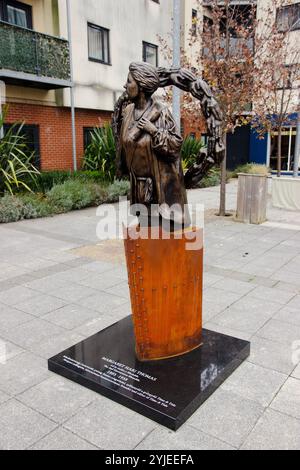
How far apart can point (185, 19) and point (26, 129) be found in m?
10.7

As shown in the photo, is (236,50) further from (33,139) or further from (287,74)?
(33,139)

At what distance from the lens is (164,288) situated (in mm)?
3062

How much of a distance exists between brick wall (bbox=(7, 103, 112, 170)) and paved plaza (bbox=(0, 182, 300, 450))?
5832mm

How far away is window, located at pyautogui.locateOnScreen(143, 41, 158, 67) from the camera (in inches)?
660

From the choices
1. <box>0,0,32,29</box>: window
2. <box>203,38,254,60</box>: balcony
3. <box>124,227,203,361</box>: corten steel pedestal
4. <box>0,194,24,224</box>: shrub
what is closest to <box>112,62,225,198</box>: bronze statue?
<box>124,227,203,361</box>: corten steel pedestal

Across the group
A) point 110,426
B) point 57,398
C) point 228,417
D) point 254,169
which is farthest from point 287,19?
point 110,426

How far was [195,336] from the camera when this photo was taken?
11.1 feet

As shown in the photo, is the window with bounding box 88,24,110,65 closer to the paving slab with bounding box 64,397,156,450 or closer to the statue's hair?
the statue's hair

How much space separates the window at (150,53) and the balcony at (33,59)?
15.9 feet

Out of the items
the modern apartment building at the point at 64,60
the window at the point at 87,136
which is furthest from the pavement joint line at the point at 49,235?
the window at the point at 87,136

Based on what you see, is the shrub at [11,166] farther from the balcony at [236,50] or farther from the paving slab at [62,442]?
the paving slab at [62,442]

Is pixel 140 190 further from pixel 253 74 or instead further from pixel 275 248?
pixel 253 74

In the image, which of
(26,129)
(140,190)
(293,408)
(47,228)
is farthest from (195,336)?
(26,129)

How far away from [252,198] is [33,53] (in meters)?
7.67
